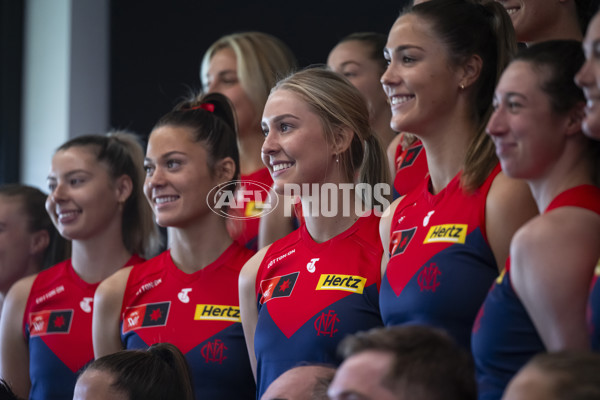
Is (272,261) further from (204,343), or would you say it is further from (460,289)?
(460,289)

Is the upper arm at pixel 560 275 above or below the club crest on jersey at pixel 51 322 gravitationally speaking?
above

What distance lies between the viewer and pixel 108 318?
272 centimetres

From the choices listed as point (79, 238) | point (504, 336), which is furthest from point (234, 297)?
point (504, 336)

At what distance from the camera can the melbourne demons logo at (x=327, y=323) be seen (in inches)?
83.4

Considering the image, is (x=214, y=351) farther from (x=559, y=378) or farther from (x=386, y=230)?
(x=559, y=378)

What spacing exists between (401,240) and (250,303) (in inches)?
22.0

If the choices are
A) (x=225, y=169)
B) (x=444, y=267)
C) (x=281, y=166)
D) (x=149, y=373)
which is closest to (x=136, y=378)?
(x=149, y=373)

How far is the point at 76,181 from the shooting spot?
307 centimetres

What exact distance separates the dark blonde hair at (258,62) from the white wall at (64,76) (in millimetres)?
1314

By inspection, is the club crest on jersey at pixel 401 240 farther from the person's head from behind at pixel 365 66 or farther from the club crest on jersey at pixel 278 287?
the person's head from behind at pixel 365 66

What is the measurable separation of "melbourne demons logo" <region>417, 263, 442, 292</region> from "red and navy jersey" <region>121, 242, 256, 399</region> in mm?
777

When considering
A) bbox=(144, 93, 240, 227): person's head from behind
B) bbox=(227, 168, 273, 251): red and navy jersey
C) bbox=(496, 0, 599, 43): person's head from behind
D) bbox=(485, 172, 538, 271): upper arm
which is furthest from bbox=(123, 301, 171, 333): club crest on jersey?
bbox=(496, 0, 599, 43): person's head from behind

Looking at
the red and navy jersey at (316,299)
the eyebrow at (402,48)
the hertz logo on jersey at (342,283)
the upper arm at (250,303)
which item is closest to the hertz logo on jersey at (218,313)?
the upper arm at (250,303)

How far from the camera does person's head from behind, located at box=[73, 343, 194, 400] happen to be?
6.68 ft
